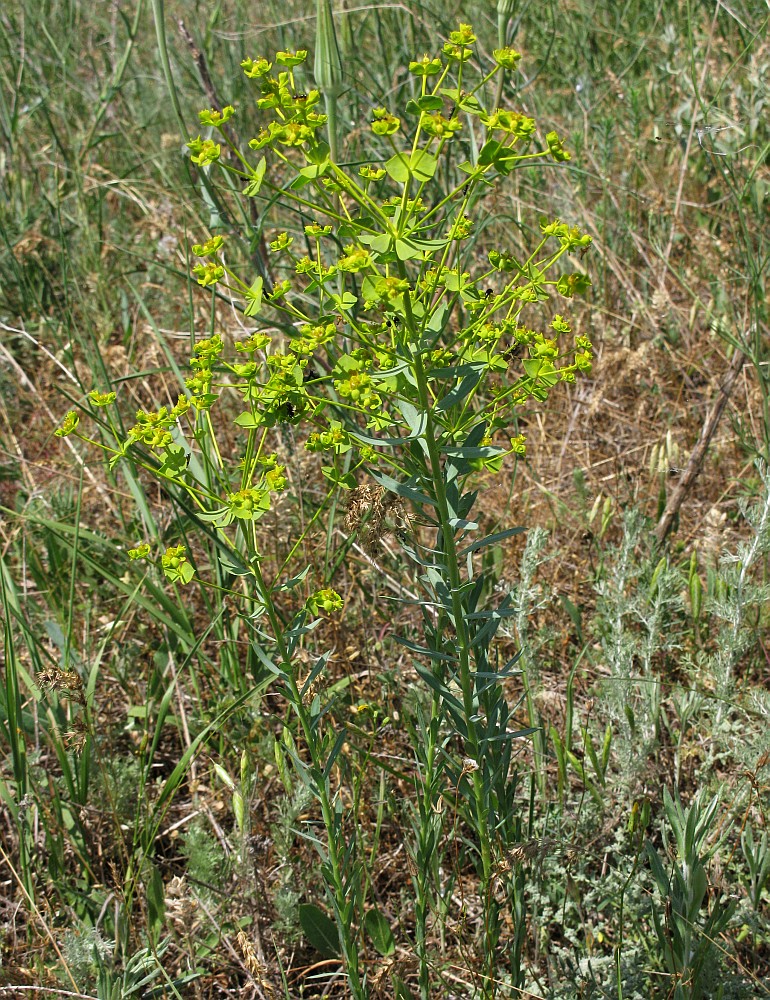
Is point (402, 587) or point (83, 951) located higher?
point (402, 587)

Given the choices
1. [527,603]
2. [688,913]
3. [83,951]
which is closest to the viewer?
[688,913]

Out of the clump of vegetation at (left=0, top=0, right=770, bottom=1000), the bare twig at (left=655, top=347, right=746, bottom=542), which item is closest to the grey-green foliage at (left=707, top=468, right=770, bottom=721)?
the clump of vegetation at (left=0, top=0, right=770, bottom=1000)

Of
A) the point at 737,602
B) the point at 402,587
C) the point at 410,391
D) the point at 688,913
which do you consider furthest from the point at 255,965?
the point at 737,602

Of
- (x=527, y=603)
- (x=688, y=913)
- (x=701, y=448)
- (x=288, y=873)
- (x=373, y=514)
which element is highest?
(x=373, y=514)

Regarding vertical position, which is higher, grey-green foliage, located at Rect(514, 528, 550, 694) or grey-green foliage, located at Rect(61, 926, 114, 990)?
grey-green foliage, located at Rect(514, 528, 550, 694)

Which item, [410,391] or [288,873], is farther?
[288,873]

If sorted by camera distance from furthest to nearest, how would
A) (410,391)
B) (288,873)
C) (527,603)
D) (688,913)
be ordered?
(527,603)
(288,873)
(688,913)
(410,391)

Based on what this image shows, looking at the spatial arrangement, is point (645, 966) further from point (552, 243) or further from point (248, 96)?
point (248, 96)

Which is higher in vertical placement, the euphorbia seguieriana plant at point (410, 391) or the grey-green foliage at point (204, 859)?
the euphorbia seguieriana plant at point (410, 391)

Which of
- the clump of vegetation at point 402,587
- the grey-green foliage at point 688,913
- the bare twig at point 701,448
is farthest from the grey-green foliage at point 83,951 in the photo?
the bare twig at point 701,448

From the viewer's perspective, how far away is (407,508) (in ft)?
5.37

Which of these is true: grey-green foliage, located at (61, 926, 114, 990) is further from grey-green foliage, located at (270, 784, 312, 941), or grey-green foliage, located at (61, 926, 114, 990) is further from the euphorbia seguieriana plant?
the euphorbia seguieriana plant

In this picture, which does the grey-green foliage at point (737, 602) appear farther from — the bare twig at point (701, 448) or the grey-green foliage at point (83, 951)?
the grey-green foliage at point (83, 951)

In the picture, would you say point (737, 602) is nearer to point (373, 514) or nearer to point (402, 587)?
point (402, 587)
